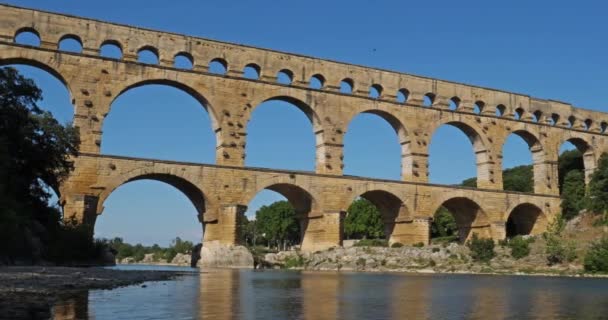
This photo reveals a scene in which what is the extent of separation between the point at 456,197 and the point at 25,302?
34043 mm

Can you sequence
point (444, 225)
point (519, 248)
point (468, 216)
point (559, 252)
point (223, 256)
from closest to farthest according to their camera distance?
1. point (223, 256)
2. point (559, 252)
3. point (519, 248)
4. point (468, 216)
5. point (444, 225)

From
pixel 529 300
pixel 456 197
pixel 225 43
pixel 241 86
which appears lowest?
pixel 529 300

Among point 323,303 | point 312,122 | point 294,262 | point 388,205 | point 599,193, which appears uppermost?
point 312,122

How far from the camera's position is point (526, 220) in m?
47.0

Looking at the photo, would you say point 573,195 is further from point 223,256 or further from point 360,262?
point 223,256

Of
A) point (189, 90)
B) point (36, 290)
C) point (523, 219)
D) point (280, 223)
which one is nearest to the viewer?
point (36, 290)

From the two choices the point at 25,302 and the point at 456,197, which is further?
the point at 456,197

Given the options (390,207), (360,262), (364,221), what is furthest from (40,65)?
(364,221)

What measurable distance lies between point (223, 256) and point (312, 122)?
9730 mm

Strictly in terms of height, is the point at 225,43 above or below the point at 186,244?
above

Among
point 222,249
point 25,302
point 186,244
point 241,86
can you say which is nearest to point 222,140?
point 241,86

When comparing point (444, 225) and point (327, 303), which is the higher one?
point (444, 225)

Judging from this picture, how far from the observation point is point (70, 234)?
27984mm

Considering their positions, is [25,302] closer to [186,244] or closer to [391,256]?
[391,256]
